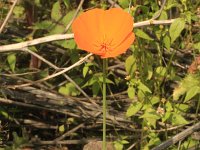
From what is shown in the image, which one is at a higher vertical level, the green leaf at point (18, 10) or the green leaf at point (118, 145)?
the green leaf at point (18, 10)

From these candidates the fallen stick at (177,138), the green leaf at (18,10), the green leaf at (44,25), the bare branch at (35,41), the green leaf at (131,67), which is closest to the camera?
the fallen stick at (177,138)

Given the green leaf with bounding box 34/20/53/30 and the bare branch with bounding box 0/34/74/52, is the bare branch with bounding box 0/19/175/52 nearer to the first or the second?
the bare branch with bounding box 0/34/74/52

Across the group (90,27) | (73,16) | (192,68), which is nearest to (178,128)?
(192,68)

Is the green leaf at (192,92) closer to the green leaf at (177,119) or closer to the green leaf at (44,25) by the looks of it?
the green leaf at (177,119)

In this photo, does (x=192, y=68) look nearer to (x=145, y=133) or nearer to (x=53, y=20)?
(x=145, y=133)

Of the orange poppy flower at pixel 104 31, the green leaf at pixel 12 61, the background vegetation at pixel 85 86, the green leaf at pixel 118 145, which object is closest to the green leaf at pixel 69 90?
the background vegetation at pixel 85 86

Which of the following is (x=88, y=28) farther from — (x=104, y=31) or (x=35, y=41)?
(x=35, y=41)

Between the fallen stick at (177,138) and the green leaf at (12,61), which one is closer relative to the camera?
the fallen stick at (177,138)

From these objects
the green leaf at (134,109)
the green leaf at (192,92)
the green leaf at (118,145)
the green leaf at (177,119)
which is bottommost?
the green leaf at (118,145)
